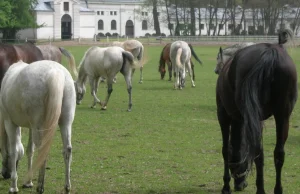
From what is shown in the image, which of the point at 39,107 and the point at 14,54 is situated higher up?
the point at 14,54

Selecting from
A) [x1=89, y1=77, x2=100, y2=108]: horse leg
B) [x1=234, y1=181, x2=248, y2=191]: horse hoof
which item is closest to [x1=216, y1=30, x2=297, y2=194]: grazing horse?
[x1=234, y1=181, x2=248, y2=191]: horse hoof

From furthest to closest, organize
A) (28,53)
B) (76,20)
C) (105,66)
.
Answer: (76,20)
(105,66)
(28,53)

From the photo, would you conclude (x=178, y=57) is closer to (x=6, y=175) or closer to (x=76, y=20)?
(x=6, y=175)

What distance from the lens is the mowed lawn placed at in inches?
358

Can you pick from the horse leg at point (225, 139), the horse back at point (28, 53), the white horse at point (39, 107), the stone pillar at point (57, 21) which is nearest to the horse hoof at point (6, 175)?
the white horse at point (39, 107)

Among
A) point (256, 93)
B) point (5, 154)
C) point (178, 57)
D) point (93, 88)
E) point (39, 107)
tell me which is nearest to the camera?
point (256, 93)

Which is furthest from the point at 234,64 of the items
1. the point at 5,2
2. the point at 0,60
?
the point at 5,2

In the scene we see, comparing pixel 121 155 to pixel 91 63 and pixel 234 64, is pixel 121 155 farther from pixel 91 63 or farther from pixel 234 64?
pixel 91 63

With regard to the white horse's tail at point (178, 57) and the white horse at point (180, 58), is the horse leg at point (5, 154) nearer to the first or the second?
→ the white horse's tail at point (178, 57)

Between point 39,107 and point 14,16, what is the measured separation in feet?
238

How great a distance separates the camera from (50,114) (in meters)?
7.66

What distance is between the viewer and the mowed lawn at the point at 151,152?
9.10 m

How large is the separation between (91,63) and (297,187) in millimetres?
10331

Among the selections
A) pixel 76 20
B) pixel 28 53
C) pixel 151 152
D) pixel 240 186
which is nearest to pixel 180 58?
pixel 28 53
